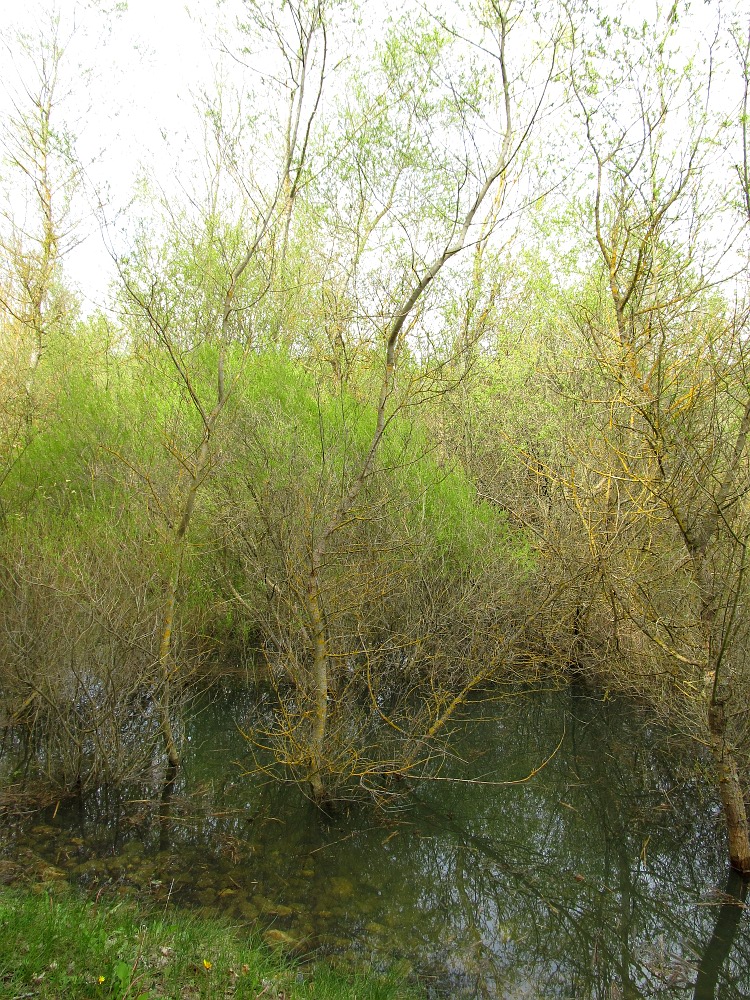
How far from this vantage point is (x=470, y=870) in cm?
614

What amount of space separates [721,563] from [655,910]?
271 cm

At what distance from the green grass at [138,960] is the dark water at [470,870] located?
493 mm

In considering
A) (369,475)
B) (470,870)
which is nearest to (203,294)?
(369,475)

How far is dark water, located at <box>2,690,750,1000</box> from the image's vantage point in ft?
16.2

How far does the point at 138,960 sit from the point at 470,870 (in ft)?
11.1

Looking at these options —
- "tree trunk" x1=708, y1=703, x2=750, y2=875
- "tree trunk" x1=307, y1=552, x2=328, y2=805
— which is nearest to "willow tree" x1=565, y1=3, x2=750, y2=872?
"tree trunk" x1=708, y1=703, x2=750, y2=875

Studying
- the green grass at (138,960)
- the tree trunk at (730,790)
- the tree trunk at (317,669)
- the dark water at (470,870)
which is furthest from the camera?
the tree trunk at (317,669)

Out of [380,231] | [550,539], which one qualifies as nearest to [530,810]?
[550,539]

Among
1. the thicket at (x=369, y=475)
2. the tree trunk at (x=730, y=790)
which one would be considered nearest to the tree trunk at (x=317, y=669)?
the thicket at (x=369, y=475)

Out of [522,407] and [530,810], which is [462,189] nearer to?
[522,407]

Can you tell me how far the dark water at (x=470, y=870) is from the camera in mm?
4941

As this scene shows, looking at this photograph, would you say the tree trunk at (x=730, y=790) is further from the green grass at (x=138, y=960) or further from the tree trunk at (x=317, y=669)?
the tree trunk at (x=317, y=669)

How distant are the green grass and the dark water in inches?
19.4

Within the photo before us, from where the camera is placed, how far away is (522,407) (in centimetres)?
1102
